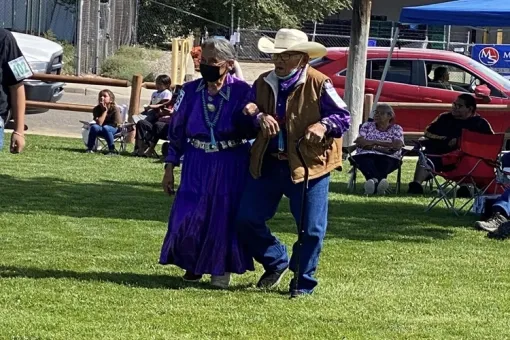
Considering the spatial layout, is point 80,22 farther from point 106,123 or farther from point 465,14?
point 465,14

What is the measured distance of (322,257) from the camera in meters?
8.88

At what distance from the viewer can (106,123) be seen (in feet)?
53.5

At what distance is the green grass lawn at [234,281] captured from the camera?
633 cm

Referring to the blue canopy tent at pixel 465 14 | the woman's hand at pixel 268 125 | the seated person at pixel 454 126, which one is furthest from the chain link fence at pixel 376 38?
the woman's hand at pixel 268 125

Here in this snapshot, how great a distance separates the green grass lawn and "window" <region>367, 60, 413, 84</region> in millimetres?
5991

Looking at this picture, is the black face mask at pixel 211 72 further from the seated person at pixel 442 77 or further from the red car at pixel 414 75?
the seated person at pixel 442 77

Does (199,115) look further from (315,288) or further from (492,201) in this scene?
(492,201)

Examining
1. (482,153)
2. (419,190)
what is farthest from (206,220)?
(419,190)

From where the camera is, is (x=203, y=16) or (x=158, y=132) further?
(x=203, y=16)

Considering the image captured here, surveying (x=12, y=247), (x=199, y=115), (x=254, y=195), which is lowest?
(x=12, y=247)

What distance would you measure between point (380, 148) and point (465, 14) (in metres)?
1.84

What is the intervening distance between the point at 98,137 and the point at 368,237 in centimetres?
711

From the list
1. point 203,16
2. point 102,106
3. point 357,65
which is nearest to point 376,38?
point 203,16

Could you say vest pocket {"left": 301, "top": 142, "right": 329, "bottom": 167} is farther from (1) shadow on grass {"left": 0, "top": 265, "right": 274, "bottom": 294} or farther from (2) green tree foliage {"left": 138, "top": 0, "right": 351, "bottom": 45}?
(2) green tree foliage {"left": 138, "top": 0, "right": 351, "bottom": 45}
